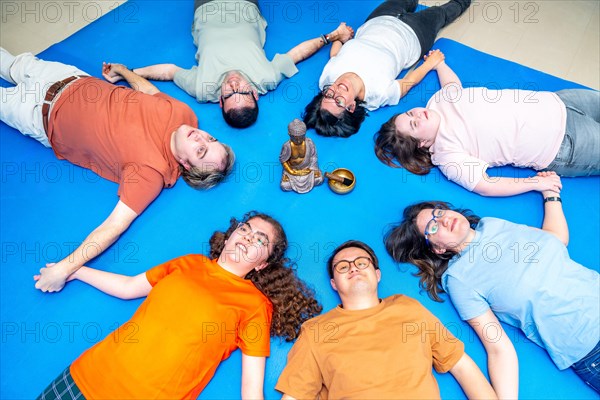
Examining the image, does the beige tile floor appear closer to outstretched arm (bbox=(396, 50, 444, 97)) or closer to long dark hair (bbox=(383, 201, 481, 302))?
outstretched arm (bbox=(396, 50, 444, 97))

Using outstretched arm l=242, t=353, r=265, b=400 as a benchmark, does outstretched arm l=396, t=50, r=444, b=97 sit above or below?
above

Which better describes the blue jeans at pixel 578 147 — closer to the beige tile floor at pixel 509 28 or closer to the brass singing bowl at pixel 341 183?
the beige tile floor at pixel 509 28

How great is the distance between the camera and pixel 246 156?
2381mm

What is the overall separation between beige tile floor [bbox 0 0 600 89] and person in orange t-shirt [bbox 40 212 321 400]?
2.22 meters

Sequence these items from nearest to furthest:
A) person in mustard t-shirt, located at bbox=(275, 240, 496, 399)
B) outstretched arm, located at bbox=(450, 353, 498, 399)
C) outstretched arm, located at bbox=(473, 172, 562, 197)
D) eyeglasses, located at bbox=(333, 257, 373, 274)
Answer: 1. person in mustard t-shirt, located at bbox=(275, 240, 496, 399)
2. outstretched arm, located at bbox=(450, 353, 498, 399)
3. eyeglasses, located at bbox=(333, 257, 373, 274)
4. outstretched arm, located at bbox=(473, 172, 562, 197)

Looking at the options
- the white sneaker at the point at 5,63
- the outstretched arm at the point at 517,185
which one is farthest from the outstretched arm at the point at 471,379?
the white sneaker at the point at 5,63

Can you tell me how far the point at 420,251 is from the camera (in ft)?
6.50

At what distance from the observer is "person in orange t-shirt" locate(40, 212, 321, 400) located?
155 cm

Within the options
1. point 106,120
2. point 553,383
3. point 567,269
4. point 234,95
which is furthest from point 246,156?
point 553,383

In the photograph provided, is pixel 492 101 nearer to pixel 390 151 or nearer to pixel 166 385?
pixel 390 151

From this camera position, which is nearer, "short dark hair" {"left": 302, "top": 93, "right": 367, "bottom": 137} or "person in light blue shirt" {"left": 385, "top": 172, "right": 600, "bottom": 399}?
"person in light blue shirt" {"left": 385, "top": 172, "right": 600, "bottom": 399}

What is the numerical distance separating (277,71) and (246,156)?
0.64 meters

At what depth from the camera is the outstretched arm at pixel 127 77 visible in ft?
8.16

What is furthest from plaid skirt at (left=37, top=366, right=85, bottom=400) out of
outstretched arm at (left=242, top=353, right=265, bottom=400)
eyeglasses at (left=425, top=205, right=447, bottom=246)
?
eyeglasses at (left=425, top=205, right=447, bottom=246)
